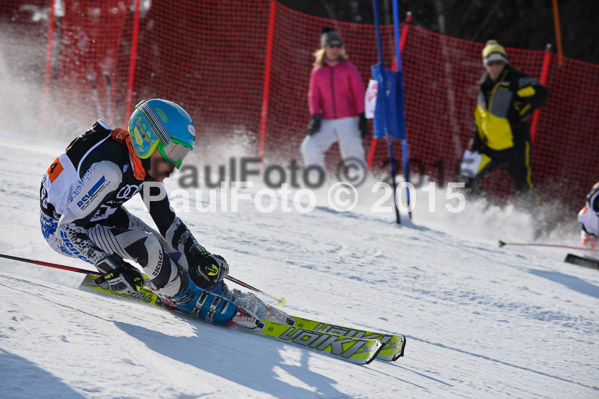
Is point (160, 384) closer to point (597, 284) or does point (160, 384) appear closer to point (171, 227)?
point (171, 227)

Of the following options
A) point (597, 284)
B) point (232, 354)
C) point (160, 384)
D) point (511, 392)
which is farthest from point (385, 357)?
point (597, 284)

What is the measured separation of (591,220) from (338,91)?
3098 millimetres

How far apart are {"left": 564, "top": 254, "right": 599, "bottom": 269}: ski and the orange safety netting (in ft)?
9.21

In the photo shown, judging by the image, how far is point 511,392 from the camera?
120 inches

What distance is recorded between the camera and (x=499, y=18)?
1531 cm

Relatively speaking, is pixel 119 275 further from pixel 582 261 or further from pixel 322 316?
pixel 582 261

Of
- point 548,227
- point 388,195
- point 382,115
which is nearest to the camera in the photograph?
point 382,115

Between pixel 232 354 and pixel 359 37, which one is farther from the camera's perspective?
pixel 359 37

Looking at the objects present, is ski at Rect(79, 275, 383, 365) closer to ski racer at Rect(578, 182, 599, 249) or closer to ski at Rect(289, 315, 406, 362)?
ski at Rect(289, 315, 406, 362)

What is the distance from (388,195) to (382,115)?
1.66m

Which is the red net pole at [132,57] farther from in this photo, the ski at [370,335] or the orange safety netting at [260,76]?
the ski at [370,335]

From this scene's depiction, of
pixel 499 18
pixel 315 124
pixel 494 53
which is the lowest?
pixel 315 124

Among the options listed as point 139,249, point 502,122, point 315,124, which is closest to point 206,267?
point 139,249

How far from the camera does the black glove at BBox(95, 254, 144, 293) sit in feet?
9.75
